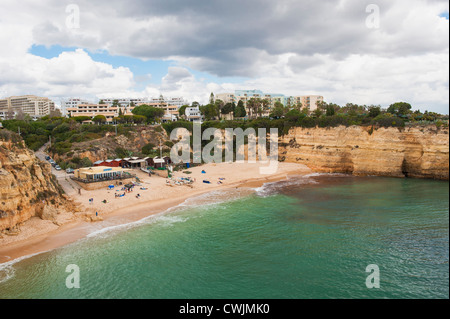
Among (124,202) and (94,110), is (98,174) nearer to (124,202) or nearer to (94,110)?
(124,202)

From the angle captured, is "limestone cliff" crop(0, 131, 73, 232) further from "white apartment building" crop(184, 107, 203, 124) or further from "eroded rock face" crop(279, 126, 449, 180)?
"white apartment building" crop(184, 107, 203, 124)

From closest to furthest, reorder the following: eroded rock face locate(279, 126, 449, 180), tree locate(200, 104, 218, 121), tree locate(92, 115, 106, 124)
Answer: eroded rock face locate(279, 126, 449, 180)
tree locate(92, 115, 106, 124)
tree locate(200, 104, 218, 121)

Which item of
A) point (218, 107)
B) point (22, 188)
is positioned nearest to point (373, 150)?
point (22, 188)

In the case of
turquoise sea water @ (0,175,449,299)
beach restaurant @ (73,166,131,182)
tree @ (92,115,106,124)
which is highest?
tree @ (92,115,106,124)

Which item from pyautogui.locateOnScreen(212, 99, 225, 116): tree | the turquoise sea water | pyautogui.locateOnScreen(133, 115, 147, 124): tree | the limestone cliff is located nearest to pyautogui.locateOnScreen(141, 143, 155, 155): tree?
pyautogui.locateOnScreen(133, 115, 147, 124): tree

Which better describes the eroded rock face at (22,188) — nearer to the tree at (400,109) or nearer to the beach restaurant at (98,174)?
the beach restaurant at (98,174)

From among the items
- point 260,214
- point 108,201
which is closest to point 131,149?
point 108,201
